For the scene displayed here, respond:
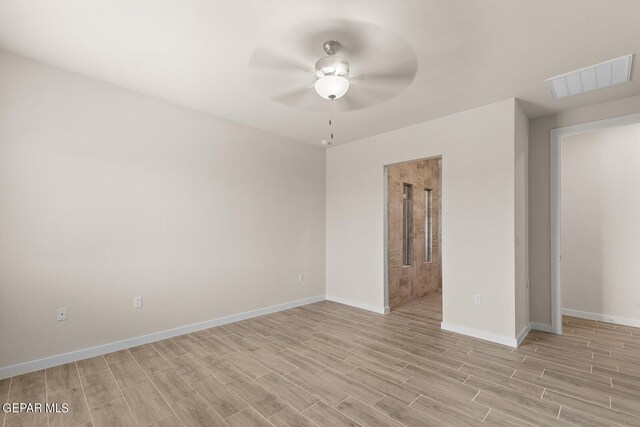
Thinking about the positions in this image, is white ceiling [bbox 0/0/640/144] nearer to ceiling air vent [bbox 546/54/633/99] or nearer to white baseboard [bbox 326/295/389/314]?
ceiling air vent [bbox 546/54/633/99]

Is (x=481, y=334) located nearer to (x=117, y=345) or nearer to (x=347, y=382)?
(x=347, y=382)

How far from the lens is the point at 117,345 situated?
3037 millimetres

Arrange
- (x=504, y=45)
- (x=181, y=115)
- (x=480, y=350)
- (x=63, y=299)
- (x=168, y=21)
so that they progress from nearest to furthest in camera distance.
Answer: (x=168, y=21)
(x=504, y=45)
(x=63, y=299)
(x=480, y=350)
(x=181, y=115)

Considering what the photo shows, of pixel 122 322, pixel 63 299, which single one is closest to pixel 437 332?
pixel 122 322

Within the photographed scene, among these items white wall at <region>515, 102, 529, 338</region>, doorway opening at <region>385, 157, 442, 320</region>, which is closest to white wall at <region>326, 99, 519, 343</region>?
white wall at <region>515, 102, 529, 338</region>

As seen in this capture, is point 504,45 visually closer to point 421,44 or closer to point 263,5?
point 421,44

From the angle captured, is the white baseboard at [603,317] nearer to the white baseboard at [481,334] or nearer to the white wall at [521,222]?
the white wall at [521,222]

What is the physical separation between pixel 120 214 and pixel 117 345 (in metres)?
1.31

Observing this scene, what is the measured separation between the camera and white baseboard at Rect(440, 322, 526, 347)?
319 cm

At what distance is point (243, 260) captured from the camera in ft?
13.5

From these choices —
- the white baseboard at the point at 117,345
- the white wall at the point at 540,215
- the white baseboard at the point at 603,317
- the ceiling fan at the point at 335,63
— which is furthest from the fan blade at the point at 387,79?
the white baseboard at the point at 603,317

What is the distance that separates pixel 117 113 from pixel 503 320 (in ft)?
15.0

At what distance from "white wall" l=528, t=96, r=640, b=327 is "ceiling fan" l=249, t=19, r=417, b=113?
2.06 m

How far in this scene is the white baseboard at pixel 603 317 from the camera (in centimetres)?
381
